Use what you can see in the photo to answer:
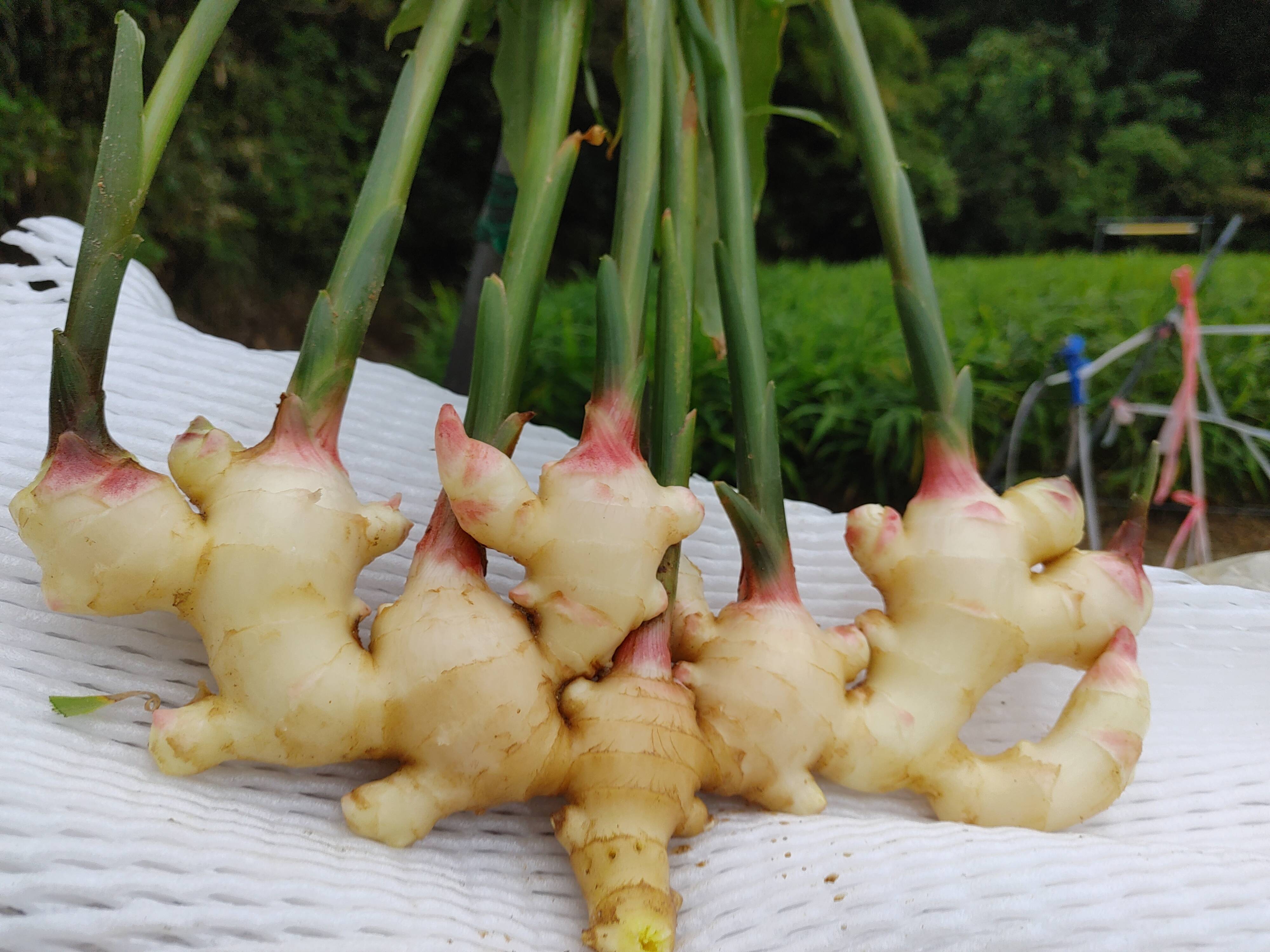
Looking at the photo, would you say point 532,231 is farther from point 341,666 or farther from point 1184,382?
point 1184,382

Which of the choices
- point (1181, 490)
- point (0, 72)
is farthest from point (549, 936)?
point (0, 72)

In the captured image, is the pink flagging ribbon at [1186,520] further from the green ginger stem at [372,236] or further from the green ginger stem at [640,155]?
the green ginger stem at [372,236]

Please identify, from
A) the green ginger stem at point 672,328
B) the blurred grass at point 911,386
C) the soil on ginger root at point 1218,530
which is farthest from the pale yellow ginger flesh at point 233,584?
the soil on ginger root at point 1218,530

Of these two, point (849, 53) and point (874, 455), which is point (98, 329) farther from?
point (874, 455)

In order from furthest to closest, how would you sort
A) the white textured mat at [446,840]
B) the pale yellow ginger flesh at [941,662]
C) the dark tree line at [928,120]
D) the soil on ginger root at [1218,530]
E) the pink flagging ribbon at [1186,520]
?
the dark tree line at [928,120] → the soil on ginger root at [1218,530] → the pink flagging ribbon at [1186,520] → the pale yellow ginger flesh at [941,662] → the white textured mat at [446,840]

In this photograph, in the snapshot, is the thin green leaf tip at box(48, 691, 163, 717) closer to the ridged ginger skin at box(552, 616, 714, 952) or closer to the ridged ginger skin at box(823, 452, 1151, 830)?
the ridged ginger skin at box(552, 616, 714, 952)

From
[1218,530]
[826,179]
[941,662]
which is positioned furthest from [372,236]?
[826,179]

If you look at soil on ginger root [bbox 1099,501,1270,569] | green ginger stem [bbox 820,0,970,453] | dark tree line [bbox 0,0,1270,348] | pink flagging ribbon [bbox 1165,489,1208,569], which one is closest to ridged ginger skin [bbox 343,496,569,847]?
green ginger stem [bbox 820,0,970,453]

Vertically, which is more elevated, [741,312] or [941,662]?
[741,312]
